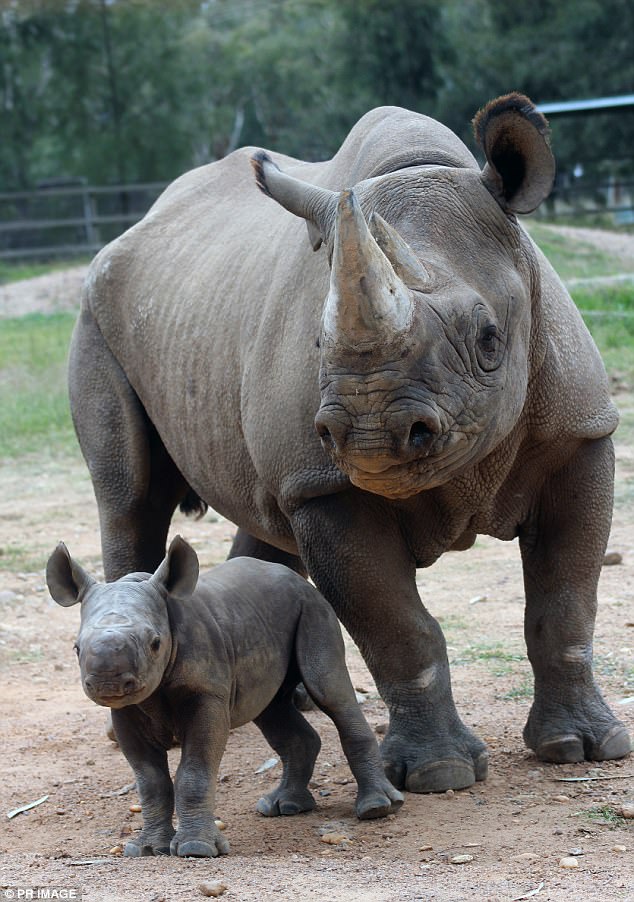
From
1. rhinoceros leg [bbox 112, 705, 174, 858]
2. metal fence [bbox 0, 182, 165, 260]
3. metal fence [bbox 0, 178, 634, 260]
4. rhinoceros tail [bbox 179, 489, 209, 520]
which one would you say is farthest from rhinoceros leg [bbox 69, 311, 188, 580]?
metal fence [bbox 0, 182, 165, 260]

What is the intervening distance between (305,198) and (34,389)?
11027mm

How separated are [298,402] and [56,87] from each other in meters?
35.2

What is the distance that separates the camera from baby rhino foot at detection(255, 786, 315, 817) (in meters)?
4.91

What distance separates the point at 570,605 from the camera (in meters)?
5.17

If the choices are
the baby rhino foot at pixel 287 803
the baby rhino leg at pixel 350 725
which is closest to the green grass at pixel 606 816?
the baby rhino leg at pixel 350 725

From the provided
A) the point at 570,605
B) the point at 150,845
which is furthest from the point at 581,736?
the point at 150,845

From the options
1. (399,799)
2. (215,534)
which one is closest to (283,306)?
(399,799)

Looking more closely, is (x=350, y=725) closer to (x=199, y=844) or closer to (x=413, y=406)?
(x=199, y=844)

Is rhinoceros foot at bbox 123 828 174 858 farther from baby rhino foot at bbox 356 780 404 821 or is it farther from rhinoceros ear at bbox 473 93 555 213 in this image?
rhinoceros ear at bbox 473 93 555 213

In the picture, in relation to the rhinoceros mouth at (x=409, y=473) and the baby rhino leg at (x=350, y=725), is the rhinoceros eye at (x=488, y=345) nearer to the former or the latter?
the rhinoceros mouth at (x=409, y=473)

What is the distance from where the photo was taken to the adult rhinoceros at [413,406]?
396 cm

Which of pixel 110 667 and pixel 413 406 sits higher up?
pixel 413 406

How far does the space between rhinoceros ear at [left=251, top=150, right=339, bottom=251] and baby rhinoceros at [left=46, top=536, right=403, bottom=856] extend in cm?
110

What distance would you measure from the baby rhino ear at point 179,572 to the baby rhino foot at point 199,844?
0.70 m
